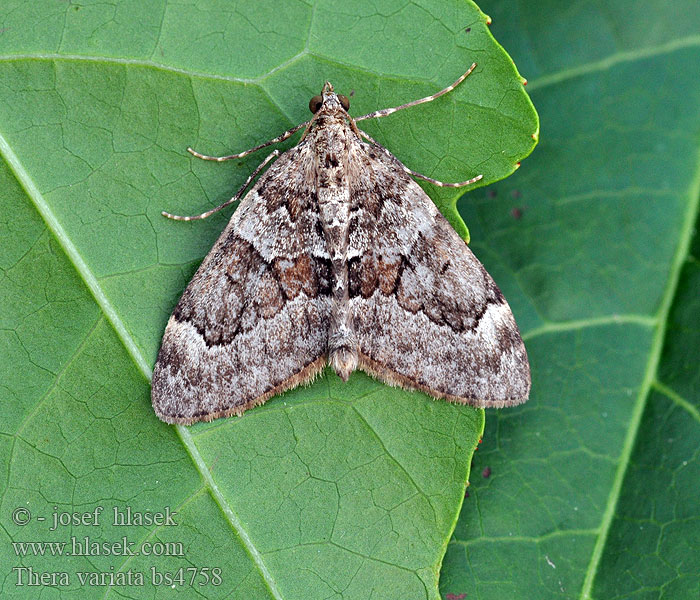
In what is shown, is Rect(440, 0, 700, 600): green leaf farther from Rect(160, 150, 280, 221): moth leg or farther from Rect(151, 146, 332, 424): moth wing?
Rect(160, 150, 280, 221): moth leg

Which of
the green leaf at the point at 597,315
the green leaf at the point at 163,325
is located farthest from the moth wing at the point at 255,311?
the green leaf at the point at 597,315

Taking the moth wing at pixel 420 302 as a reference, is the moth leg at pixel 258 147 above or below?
above

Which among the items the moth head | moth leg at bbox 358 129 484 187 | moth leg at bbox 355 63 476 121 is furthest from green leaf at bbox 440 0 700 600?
the moth head

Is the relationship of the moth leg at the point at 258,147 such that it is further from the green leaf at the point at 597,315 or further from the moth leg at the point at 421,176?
the green leaf at the point at 597,315

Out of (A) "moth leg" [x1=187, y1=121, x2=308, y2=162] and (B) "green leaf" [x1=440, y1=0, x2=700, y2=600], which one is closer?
(A) "moth leg" [x1=187, y1=121, x2=308, y2=162]

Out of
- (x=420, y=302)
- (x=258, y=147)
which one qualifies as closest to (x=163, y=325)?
(x=258, y=147)

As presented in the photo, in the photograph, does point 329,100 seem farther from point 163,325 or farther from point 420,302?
point 163,325
